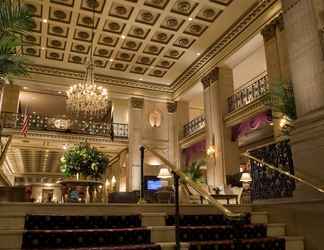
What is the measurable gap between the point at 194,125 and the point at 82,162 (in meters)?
8.79

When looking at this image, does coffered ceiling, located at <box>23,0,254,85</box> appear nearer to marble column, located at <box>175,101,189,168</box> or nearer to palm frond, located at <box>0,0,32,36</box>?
marble column, located at <box>175,101,189,168</box>

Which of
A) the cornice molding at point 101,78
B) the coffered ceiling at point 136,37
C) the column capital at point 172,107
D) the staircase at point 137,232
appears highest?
the coffered ceiling at point 136,37

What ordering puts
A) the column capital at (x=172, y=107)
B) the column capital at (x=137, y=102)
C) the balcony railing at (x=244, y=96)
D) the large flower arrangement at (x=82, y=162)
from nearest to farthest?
the large flower arrangement at (x=82, y=162), the balcony railing at (x=244, y=96), the column capital at (x=137, y=102), the column capital at (x=172, y=107)

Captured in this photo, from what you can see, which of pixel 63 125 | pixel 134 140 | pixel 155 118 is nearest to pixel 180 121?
pixel 155 118

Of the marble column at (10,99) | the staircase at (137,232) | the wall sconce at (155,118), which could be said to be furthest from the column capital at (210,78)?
the staircase at (137,232)

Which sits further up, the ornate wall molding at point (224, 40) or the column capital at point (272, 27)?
the ornate wall molding at point (224, 40)

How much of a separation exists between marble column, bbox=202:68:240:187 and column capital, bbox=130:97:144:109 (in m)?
3.74

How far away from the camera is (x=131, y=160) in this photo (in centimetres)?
1513

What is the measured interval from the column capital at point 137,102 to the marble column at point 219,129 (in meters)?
3.74

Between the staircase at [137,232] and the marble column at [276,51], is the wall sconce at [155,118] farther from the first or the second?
the staircase at [137,232]

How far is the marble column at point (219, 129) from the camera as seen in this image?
12188 mm

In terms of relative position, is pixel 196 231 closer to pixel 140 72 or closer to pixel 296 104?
pixel 296 104

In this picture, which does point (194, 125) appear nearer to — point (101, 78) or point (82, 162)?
point (101, 78)

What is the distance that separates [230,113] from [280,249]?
8.83 m
